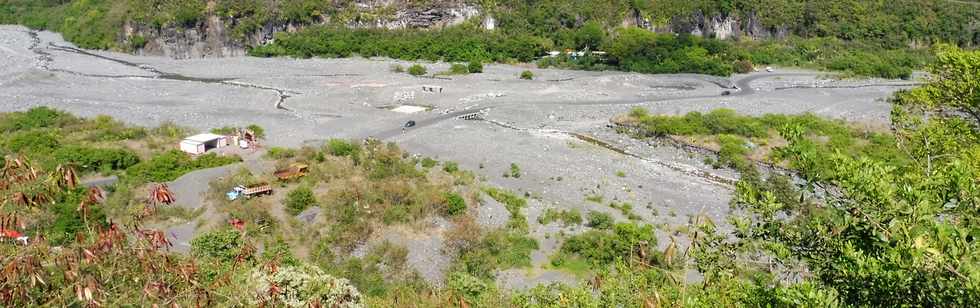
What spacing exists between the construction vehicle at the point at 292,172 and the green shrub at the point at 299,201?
2.65 metres

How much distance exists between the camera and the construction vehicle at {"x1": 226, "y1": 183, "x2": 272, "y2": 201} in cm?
2436

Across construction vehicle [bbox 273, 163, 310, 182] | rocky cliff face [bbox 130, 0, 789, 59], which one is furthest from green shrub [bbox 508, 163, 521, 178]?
rocky cliff face [bbox 130, 0, 789, 59]

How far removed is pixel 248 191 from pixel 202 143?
28.9 feet

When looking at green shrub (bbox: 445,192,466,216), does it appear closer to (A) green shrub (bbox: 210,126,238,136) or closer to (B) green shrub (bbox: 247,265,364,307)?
(B) green shrub (bbox: 247,265,364,307)

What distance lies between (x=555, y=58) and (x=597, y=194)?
142 feet

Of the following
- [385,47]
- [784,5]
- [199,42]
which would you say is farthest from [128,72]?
[784,5]

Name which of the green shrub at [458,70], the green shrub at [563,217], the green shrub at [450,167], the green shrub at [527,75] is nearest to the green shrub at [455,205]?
the green shrub at [563,217]

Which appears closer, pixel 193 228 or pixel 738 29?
pixel 193 228

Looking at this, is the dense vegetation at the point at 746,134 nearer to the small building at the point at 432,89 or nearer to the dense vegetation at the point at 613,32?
the small building at the point at 432,89

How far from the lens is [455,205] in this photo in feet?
77.1

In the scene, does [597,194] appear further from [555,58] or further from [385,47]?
[385,47]

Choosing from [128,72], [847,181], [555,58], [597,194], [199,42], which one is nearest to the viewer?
[847,181]

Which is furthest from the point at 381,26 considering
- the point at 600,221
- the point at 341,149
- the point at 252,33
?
the point at 600,221

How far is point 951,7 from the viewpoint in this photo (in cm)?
8519
